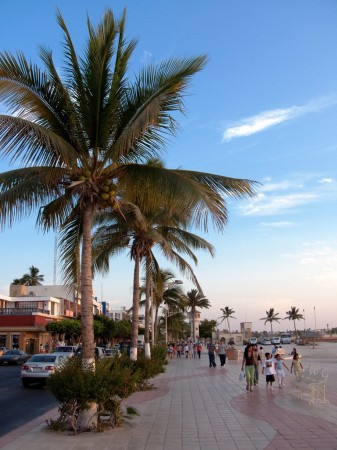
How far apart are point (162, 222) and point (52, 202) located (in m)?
10.4

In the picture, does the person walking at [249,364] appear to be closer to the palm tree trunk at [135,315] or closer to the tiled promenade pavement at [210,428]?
the tiled promenade pavement at [210,428]

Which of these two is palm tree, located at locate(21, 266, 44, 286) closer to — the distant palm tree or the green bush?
the distant palm tree

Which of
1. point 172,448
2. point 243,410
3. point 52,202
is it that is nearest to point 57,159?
point 52,202

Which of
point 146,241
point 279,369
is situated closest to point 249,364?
point 279,369

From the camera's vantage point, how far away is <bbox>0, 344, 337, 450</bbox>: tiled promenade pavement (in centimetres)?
837

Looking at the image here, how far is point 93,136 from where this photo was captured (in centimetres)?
1054

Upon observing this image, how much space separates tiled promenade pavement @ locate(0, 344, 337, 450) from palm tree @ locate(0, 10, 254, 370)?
1716 mm

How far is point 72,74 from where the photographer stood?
1050 centimetres

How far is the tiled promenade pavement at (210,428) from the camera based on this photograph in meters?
8.37

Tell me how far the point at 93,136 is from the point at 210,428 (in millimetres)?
6427

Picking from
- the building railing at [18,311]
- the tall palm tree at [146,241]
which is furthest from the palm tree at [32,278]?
the tall palm tree at [146,241]

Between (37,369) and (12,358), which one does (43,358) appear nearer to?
(37,369)

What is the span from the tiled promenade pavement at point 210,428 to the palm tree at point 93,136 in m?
1.72

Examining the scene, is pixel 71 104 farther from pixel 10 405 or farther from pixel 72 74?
pixel 10 405
